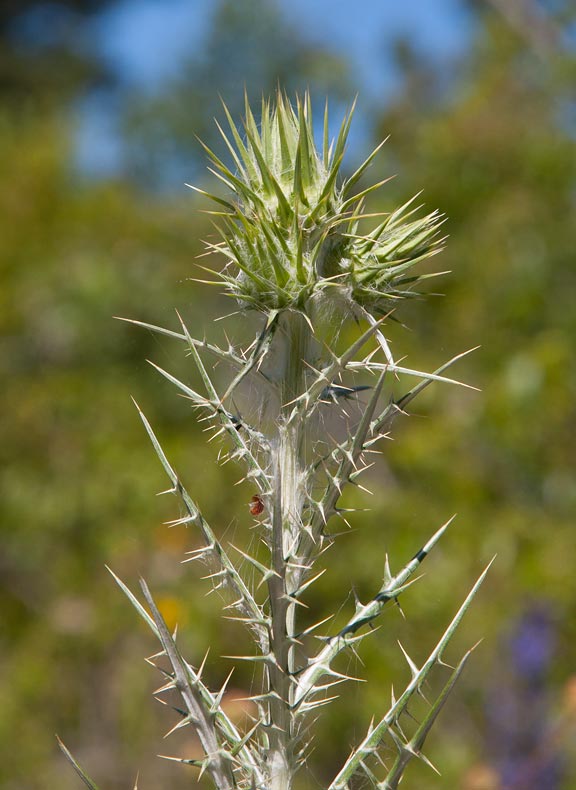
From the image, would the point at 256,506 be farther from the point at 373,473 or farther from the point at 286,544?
the point at 373,473

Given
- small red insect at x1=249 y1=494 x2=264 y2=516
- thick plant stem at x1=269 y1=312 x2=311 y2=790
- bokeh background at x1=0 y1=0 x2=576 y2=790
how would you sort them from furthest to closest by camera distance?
1. bokeh background at x1=0 y1=0 x2=576 y2=790
2. small red insect at x1=249 y1=494 x2=264 y2=516
3. thick plant stem at x1=269 y1=312 x2=311 y2=790

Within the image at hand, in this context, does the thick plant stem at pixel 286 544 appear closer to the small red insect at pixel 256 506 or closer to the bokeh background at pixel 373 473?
the small red insect at pixel 256 506

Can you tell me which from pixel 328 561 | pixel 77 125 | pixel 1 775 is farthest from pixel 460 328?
pixel 77 125

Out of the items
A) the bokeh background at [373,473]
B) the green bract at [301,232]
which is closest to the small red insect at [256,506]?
the green bract at [301,232]

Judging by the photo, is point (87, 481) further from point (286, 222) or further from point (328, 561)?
point (286, 222)

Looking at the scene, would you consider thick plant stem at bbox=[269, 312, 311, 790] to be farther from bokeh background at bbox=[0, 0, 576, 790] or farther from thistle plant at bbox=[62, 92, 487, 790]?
bokeh background at bbox=[0, 0, 576, 790]

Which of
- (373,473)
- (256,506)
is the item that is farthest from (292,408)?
(373,473)

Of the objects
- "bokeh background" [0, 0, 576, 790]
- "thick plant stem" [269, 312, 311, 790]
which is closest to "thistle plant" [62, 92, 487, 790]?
"thick plant stem" [269, 312, 311, 790]
